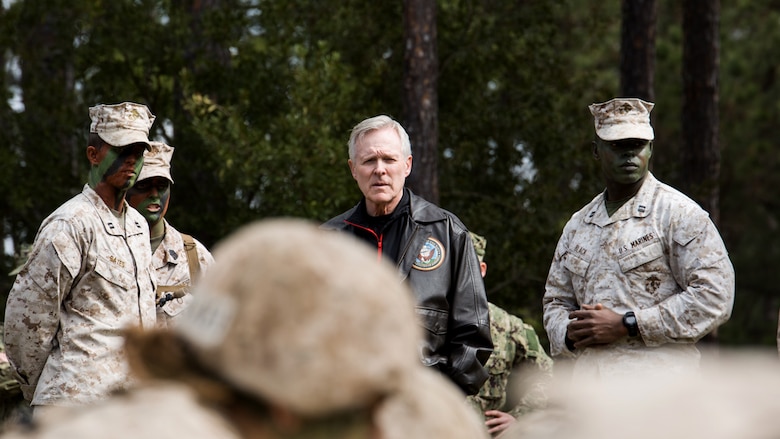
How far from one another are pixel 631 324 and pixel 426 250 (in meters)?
0.97

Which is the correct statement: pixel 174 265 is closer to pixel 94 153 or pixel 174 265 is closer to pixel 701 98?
pixel 94 153

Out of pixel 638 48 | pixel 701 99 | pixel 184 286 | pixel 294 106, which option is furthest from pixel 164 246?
pixel 701 99

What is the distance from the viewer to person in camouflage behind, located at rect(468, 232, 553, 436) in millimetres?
7320

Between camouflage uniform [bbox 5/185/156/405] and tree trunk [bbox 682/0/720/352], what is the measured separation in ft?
31.5

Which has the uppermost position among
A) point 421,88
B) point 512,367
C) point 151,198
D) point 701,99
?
point 421,88

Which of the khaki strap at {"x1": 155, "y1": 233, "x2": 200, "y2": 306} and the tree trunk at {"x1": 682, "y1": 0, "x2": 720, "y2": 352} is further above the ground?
the tree trunk at {"x1": 682, "y1": 0, "x2": 720, "y2": 352}

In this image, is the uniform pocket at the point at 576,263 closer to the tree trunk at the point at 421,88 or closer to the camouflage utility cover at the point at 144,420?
the camouflage utility cover at the point at 144,420

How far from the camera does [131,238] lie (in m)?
5.45

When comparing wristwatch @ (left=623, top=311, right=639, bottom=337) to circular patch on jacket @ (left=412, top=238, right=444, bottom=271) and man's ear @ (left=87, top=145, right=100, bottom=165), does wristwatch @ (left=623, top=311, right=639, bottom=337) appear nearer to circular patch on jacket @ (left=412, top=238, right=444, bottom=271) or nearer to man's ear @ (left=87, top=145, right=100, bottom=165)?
circular patch on jacket @ (left=412, top=238, right=444, bottom=271)

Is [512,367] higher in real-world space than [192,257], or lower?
lower

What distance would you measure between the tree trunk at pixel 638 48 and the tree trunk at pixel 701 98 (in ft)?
2.44

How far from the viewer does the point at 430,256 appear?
17.1 ft

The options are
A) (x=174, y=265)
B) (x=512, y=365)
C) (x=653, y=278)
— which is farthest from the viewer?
(x=512, y=365)

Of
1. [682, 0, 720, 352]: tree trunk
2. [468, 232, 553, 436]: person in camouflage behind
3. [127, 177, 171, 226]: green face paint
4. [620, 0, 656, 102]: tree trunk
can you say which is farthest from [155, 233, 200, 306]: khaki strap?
[682, 0, 720, 352]: tree trunk
